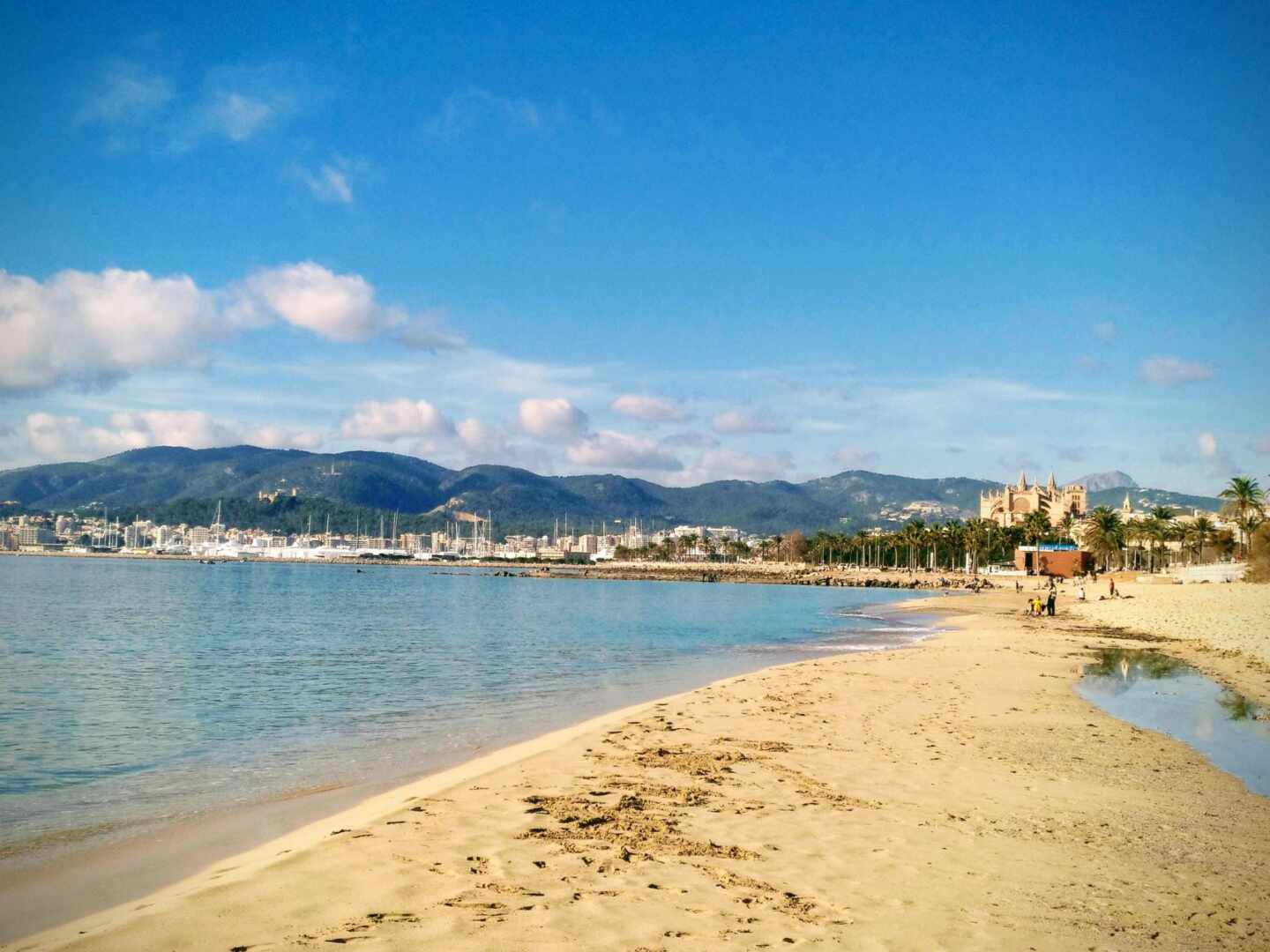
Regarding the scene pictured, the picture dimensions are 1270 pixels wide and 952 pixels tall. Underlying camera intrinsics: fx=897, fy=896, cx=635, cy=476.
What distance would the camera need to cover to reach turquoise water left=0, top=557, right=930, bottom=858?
12.4 meters

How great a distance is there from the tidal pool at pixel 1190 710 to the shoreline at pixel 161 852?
11350 mm

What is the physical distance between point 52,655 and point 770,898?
29.4m

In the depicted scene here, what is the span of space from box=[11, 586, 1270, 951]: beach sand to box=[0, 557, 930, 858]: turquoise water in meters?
2.98

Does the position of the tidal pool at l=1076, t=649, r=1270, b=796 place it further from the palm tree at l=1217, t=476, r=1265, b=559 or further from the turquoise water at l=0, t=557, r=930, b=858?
the palm tree at l=1217, t=476, r=1265, b=559

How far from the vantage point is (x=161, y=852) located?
363 inches

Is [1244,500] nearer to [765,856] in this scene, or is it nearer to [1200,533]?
[1200,533]

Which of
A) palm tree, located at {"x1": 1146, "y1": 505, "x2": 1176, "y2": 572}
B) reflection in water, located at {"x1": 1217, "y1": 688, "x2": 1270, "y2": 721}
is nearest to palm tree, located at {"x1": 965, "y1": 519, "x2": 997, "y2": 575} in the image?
palm tree, located at {"x1": 1146, "y1": 505, "x2": 1176, "y2": 572}

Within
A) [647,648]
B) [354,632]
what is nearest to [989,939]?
[647,648]

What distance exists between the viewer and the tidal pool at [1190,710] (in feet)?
43.9

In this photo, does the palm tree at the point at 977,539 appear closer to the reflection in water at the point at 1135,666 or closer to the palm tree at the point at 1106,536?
the palm tree at the point at 1106,536

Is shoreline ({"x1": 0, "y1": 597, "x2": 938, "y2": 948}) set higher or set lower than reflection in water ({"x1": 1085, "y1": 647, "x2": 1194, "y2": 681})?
higher

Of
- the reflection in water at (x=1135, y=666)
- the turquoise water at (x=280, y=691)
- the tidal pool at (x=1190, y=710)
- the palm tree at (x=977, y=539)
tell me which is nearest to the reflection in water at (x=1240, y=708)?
the tidal pool at (x=1190, y=710)

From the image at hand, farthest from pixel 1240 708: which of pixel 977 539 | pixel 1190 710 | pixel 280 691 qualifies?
pixel 977 539

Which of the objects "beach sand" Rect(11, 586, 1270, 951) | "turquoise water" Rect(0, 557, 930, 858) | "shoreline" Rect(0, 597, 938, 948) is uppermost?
"beach sand" Rect(11, 586, 1270, 951)
